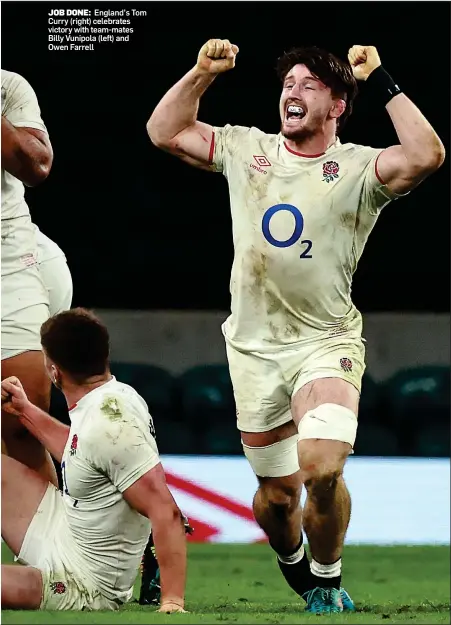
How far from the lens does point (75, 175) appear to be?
943 cm

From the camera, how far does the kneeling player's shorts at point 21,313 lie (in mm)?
5066

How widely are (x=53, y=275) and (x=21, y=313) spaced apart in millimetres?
265

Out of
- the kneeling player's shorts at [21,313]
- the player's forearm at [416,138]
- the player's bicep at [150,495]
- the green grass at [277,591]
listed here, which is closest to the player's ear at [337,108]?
the player's forearm at [416,138]

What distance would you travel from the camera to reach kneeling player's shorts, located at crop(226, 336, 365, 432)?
15.3 ft

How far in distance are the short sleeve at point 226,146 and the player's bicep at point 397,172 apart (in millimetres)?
534

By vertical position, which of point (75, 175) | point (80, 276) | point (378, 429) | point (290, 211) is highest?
point (290, 211)

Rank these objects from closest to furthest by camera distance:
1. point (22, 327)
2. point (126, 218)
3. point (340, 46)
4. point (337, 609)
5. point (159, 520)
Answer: point (159, 520), point (337, 609), point (22, 327), point (340, 46), point (126, 218)

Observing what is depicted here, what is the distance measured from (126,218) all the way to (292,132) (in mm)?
4748

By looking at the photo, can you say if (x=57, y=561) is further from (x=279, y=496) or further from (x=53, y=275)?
(x=53, y=275)

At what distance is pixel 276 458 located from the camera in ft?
16.3

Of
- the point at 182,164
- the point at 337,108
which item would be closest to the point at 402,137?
the point at 337,108

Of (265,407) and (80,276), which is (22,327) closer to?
(265,407)

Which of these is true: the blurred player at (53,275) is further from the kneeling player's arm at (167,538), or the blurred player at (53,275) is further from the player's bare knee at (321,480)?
the player's bare knee at (321,480)

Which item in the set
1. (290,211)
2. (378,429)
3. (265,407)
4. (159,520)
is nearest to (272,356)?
(265,407)
